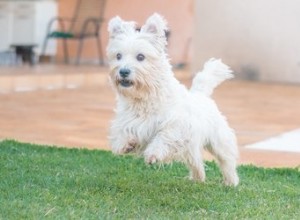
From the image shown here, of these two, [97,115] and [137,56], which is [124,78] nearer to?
[137,56]

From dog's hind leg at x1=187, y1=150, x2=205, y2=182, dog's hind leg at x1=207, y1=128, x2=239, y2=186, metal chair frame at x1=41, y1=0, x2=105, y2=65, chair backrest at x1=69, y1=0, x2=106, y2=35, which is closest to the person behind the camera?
dog's hind leg at x1=187, y1=150, x2=205, y2=182

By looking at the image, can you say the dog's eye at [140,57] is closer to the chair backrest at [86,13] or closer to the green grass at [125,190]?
the green grass at [125,190]

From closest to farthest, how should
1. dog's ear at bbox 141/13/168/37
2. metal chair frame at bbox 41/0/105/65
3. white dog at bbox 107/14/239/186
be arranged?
white dog at bbox 107/14/239/186, dog's ear at bbox 141/13/168/37, metal chair frame at bbox 41/0/105/65

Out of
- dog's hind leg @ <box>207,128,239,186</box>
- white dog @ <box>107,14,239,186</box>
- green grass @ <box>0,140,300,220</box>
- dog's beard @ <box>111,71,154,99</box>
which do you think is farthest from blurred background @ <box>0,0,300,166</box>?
dog's beard @ <box>111,71,154,99</box>

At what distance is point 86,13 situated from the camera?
16.9m

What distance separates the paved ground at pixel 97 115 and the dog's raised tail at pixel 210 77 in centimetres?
119

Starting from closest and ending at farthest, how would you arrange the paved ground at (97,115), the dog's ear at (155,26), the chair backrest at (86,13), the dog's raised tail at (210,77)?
the dog's ear at (155,26) → the dog's raised tail at (210,77) → the paved ground at (97,115) → the chair backrest at (86,13)

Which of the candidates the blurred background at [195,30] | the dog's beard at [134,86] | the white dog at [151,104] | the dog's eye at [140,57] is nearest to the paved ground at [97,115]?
the blurred background at [195,30]

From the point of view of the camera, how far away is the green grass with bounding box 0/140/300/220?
4746 mm

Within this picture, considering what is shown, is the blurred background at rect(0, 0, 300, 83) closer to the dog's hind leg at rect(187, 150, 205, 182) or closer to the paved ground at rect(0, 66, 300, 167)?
the paved ground at rect(0, 66, 300, 167)

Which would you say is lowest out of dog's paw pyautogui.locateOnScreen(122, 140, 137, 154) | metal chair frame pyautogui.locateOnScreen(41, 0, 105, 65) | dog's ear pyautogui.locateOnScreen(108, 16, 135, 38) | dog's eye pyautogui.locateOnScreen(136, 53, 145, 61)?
metal chair frame pyautogui.locateOnScreen(41, 0, 105, 65)

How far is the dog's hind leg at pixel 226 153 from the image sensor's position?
5535mm

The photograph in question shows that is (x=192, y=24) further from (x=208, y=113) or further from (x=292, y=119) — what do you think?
(x=208, y=113)

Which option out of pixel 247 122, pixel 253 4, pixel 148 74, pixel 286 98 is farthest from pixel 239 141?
pixel 253 4
